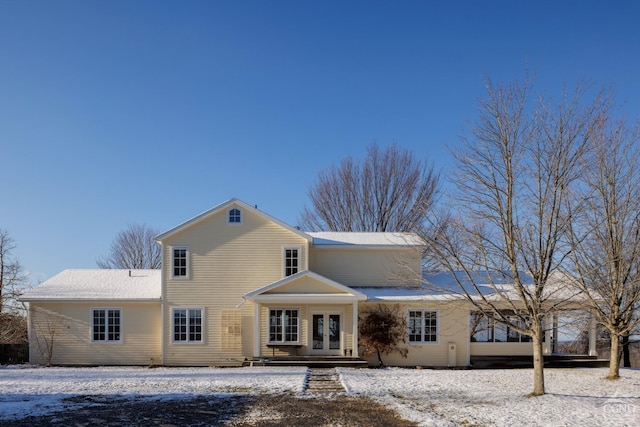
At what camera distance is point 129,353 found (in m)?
22.3

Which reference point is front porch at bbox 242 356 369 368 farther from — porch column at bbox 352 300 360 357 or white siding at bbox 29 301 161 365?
white siding at bbox 29 301 161 365

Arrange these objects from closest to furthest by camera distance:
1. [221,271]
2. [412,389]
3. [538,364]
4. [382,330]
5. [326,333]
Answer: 1. [538,364]
2. [412,389]
3. [382,330]
4. [326,333]
5. [221,271]

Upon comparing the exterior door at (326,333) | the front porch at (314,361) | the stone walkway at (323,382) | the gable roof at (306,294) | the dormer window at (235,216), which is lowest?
the front porch at (314,361)

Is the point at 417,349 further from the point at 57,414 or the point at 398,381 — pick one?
the point at 57,414

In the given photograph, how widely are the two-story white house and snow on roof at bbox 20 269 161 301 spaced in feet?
0.33

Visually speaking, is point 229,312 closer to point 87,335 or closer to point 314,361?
point 314,361

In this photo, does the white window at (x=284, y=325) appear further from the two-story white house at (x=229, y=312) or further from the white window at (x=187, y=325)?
the white window at (x=187, y=325)

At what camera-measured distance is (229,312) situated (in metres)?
22.4

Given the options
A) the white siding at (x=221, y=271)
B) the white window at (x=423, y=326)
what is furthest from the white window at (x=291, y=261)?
the white window at (x=423, y=326)

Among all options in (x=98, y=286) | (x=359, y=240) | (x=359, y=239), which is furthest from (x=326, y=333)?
(x=98, y=286)

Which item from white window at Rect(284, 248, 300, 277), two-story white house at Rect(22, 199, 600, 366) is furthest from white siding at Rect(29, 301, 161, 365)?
white window at Rect(284, 248, 300, 277)

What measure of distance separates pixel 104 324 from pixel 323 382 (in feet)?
34.4

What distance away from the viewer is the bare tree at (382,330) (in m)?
21.4

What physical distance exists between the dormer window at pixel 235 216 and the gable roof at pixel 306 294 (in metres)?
3.19
